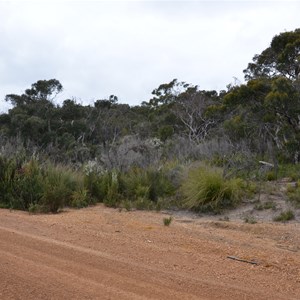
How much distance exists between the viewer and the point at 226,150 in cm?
1983

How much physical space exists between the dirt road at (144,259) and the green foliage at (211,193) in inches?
70.3

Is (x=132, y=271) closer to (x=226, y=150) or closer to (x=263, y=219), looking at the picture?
(x=263, y=219)

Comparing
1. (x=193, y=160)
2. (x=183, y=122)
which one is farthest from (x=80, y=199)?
(x=183, y=122)

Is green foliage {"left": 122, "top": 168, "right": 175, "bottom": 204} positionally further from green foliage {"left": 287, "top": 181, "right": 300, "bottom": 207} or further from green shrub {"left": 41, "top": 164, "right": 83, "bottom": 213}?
green foliage {"left": 287, "top": 181, "right": 300, "bottom": 207}

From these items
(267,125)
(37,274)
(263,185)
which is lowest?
(37,274)

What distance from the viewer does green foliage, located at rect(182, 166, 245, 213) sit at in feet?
42.1

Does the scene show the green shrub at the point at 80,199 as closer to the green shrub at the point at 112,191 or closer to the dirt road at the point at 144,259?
the green shrub at the point at 112,191

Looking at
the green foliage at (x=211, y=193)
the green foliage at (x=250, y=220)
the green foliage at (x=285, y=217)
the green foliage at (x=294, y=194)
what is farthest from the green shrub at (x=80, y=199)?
the green foliage at (x=294, y=194)

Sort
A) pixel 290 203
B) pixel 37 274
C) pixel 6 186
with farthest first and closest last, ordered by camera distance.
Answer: pixel 6 186
pixel 290 203
pixel 37 274

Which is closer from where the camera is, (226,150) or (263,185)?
(263,185)

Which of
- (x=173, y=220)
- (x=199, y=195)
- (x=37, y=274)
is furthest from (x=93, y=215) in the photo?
(x=37, y=274)

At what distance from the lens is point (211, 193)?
13023 millimetres

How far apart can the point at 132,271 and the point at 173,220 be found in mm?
5069

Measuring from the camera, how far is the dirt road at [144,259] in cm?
562
